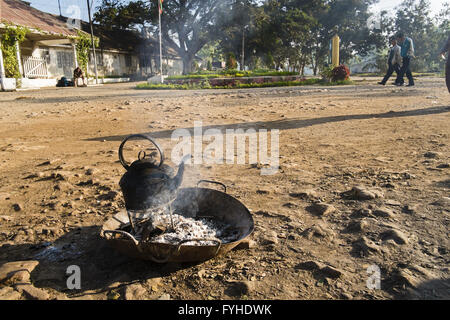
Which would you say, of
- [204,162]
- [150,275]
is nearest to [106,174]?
[204,162]

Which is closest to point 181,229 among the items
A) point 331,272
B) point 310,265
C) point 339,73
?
point 310,265

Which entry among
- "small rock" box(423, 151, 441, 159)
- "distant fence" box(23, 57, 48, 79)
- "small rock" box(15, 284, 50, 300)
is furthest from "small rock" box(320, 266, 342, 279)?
"distant fence" box(23, 57, 48, 79)

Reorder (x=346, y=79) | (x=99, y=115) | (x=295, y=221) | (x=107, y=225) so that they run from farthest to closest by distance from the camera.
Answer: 1. (x=346, y=79)
2. (x=99, y=115)
3. (x=295, y=221)
4. (x=107, y=225)

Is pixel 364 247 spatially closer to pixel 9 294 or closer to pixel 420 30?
pixel 9 294

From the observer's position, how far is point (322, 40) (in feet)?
123

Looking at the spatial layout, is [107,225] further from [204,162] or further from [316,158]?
[316,158]

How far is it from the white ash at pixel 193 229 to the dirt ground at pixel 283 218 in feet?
0.53

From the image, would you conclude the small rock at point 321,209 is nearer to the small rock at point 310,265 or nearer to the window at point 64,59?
the small rock at point 310,265

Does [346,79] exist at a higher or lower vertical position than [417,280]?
higher

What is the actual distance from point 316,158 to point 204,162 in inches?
50.0

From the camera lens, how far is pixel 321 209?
2.41 meters

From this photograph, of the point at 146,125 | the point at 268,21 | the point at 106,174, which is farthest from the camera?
the point at 268,21

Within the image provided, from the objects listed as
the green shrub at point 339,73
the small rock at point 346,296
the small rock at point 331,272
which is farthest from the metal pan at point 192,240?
the green shrub at point 339,73

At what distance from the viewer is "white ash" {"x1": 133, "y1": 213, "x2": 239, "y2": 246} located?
2.01 meters
